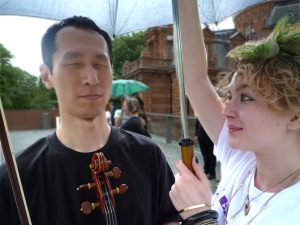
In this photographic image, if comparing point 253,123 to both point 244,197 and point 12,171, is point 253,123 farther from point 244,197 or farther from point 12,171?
point 12,171

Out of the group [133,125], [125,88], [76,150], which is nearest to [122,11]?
[76,150]

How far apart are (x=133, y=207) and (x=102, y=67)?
63 cm

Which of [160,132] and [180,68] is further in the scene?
[160,132]

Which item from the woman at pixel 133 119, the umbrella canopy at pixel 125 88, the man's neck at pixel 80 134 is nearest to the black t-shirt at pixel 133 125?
the woman at pixel 133 119

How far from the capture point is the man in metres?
1.43

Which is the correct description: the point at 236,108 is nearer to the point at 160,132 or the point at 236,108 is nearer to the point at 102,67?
the point at 102,67

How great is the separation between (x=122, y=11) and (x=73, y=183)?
3.00 ft

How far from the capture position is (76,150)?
4.99ft

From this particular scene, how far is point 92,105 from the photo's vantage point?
4.85ft

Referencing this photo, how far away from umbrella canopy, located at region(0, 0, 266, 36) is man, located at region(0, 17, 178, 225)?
172 millimetres

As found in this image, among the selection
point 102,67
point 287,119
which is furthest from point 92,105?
point 287,119

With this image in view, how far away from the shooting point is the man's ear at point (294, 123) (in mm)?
1443

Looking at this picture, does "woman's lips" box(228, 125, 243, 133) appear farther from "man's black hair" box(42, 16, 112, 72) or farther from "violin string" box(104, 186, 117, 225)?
"man's black hair" box(42, 16, 112, 72)

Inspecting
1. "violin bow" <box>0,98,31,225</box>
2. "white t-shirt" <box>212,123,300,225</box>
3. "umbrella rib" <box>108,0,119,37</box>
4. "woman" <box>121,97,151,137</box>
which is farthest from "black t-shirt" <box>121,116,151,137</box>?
"violin bow" <box>0,98,31,225</box>
